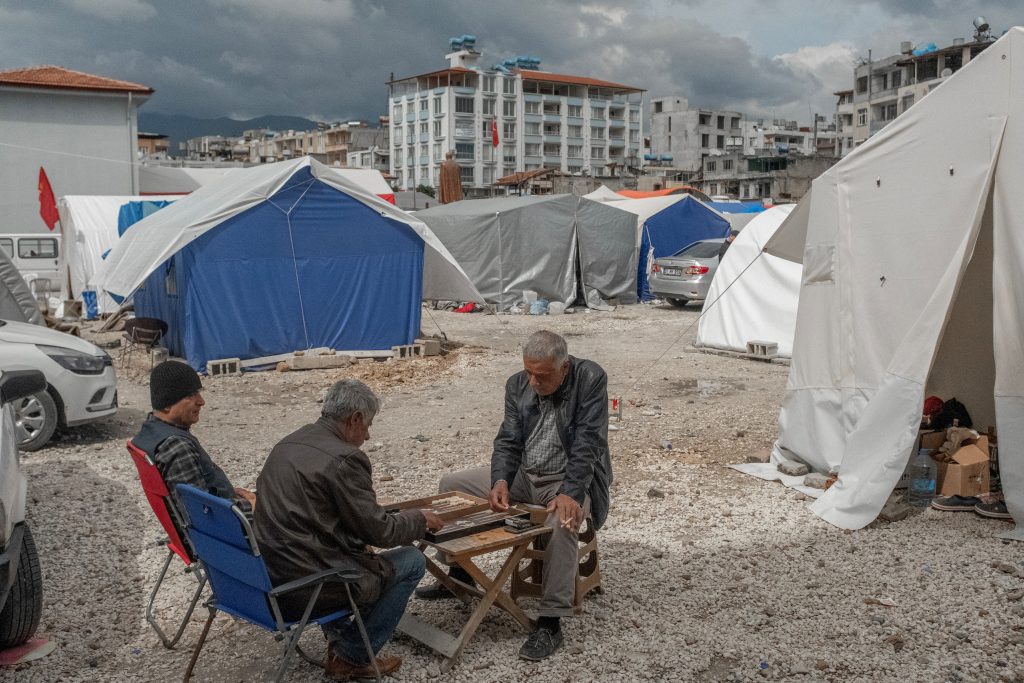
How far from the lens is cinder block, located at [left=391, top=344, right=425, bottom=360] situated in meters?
14.1

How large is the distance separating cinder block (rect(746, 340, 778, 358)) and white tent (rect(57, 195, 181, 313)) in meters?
13.5

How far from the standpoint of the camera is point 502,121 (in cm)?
9125

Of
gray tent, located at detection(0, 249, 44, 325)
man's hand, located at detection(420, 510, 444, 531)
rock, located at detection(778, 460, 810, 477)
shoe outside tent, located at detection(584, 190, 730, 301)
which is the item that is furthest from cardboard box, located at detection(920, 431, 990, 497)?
shoe outside tent, located at detection(584, 190, 730, 301)

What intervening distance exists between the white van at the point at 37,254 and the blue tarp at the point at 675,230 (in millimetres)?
14057

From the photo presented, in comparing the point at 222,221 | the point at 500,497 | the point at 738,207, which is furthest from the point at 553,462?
the point at 738,207

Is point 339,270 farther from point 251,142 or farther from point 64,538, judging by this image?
point 251,142

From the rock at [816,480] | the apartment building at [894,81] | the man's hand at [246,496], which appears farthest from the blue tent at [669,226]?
the apartment building at [894,81]

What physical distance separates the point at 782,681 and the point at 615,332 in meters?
13.3

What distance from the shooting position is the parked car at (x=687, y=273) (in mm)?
19312

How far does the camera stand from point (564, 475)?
4691 mm

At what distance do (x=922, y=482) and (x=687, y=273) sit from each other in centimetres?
1320

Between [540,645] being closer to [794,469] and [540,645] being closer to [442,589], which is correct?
[442,589]

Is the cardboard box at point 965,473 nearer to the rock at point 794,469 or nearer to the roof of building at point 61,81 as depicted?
the rock at point 794,469

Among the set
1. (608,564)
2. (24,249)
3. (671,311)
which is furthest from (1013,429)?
(24,249)
